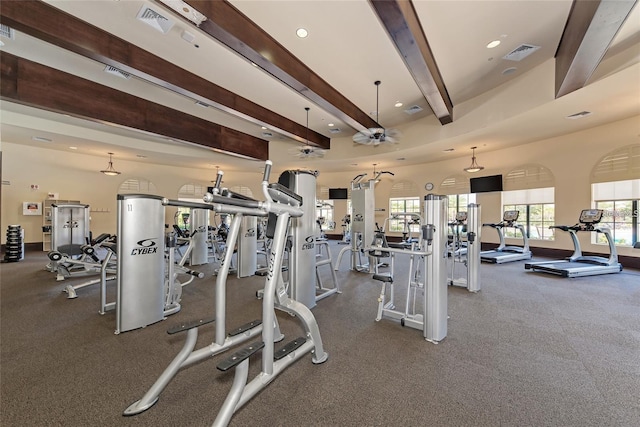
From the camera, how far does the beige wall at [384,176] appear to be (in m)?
7.05

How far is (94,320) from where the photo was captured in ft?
10.7

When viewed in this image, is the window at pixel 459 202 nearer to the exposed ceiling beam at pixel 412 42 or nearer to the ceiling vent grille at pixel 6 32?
the exposed ceiling beam at pixel 412 42

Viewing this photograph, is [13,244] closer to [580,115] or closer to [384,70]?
[384,70]

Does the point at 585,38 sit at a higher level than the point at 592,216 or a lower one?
higher

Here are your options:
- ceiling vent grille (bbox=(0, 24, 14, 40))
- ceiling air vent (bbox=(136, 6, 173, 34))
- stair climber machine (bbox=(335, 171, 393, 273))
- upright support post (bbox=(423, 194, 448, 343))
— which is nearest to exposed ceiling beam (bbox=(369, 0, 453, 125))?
stair climber machine (bbox=(335, 171, 393, 273))

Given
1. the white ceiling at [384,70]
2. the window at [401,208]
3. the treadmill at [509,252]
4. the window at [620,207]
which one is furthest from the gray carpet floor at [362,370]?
the window at [401,208]

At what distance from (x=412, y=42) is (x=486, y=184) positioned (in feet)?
24.7

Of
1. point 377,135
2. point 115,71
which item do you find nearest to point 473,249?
point 377,135

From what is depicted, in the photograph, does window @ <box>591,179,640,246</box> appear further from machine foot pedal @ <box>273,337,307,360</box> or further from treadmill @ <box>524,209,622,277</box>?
machine foot pedal @ <box>273,337,307,360</box>

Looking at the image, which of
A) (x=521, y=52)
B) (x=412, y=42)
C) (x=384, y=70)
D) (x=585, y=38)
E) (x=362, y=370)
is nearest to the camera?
(x=362, y=370)

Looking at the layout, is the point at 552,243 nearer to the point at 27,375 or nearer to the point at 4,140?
the point at 27,375

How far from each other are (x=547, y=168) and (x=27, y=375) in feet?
37.3

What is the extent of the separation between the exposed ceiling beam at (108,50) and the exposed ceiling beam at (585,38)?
19.3ft

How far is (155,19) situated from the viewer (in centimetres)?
353
